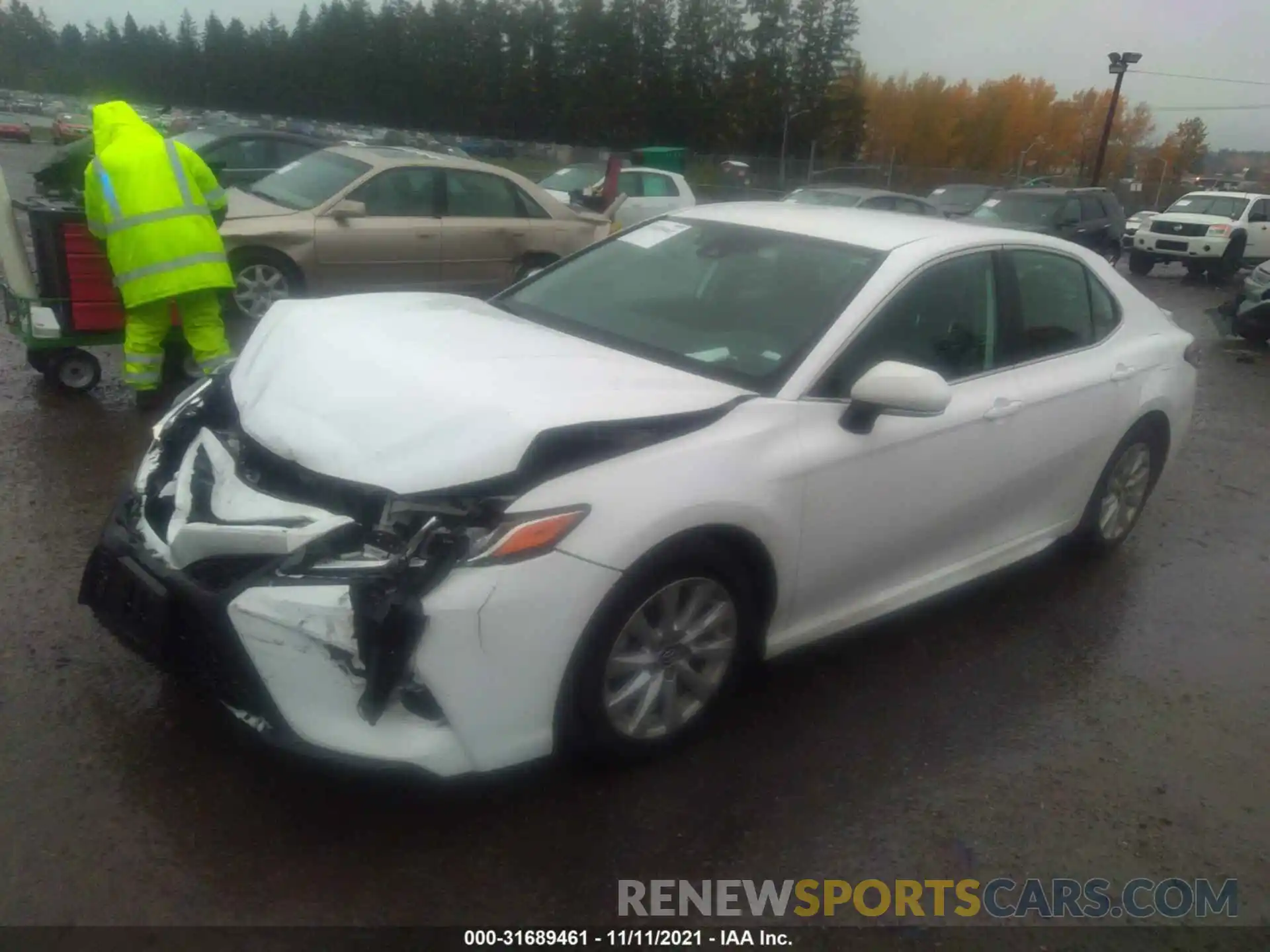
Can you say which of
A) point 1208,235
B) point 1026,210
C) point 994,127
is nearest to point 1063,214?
point 1026,210

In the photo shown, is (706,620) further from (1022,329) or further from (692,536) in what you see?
(1022,329)

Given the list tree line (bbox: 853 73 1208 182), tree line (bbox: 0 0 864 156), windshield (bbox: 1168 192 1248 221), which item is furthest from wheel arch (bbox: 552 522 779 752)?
tree line (bbox: 853 73 1208 182)

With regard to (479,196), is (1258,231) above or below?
below

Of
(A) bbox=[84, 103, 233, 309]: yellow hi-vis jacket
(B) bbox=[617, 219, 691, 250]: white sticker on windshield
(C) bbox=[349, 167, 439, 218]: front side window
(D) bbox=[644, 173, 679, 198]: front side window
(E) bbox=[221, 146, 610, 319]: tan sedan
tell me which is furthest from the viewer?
(D) bbox=[644, 173, 679, 198]: front side window

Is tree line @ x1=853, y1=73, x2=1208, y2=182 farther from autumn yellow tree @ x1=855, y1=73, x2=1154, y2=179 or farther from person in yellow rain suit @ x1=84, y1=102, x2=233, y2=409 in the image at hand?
person in yellow rain suit @ x1=84, y1=102, x2=233, y2=409

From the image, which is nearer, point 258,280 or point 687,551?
point 687,551

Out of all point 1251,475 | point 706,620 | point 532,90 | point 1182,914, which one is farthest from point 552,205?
point 532,90

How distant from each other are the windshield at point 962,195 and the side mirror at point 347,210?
53.2 feet

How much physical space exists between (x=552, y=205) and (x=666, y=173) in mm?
8350

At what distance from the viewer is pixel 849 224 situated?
4238 mm

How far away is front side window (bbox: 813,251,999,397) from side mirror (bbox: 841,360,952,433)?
160 millimetres

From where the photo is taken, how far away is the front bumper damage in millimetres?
2637

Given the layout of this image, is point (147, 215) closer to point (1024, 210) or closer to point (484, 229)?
point (484, 229)

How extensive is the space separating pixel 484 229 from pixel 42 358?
3.94 meters
